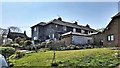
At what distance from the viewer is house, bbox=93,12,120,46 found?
27.6 meters

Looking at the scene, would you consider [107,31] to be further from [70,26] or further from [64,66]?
[64,66]

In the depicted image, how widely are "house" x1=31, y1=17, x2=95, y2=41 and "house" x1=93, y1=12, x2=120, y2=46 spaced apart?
37.4 ft

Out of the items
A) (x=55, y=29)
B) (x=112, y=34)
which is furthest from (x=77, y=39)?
(x=55, y=29)

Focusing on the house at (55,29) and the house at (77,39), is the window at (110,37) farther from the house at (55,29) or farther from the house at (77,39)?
the house at (55,29)

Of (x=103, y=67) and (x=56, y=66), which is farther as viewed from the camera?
(x=56, y=66)

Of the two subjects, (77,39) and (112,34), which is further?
(77,39)

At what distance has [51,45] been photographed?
1041 inches

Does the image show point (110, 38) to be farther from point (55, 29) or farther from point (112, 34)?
point (55, 29)

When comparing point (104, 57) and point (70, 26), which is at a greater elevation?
point (70, 26)

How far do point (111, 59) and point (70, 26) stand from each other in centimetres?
2717

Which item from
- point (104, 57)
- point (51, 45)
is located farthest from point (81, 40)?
point (104, 57)

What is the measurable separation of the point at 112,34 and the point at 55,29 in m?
14.3

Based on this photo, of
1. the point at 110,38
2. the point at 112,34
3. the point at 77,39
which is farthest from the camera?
the point at 77,39

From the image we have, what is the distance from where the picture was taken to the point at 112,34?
94.6 feet
